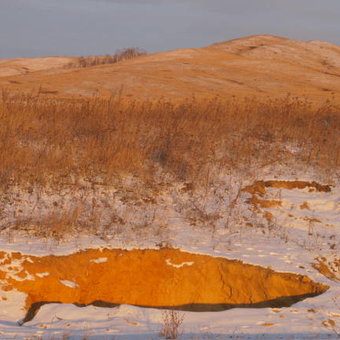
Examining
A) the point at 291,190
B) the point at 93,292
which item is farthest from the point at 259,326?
the point at 291,190

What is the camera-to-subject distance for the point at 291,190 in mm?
7242

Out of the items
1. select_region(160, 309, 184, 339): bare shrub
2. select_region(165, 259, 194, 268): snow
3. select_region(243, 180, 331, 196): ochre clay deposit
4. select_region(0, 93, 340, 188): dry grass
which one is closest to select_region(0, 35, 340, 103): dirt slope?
select_region(0, 93, 340, 188): dry grass

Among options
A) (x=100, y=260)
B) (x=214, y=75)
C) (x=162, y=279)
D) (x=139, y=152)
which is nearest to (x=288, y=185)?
(x=139, y=152)

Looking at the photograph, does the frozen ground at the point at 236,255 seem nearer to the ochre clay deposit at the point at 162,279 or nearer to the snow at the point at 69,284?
the ochre clay deposit at the point at 162,279

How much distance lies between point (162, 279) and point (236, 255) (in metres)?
0.92

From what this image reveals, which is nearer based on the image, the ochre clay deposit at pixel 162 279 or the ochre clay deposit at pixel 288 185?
the ochre clay deposit at pixel 162 279

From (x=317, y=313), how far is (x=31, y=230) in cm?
322

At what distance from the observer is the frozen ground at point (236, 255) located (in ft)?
12.1

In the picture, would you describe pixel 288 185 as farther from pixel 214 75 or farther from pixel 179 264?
pixel 214 75

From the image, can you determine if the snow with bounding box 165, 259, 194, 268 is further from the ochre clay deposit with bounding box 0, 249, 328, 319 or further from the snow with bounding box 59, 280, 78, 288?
the snow with bounding box 59, 280, 78, 288

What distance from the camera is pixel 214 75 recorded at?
1914 centimetres

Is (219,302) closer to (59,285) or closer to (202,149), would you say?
(59,285)

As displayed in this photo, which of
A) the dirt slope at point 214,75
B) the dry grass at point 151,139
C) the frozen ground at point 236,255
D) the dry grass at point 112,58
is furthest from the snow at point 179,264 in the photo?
the dry grass at point 112,58

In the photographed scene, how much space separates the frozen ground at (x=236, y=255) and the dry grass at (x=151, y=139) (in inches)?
38.6
